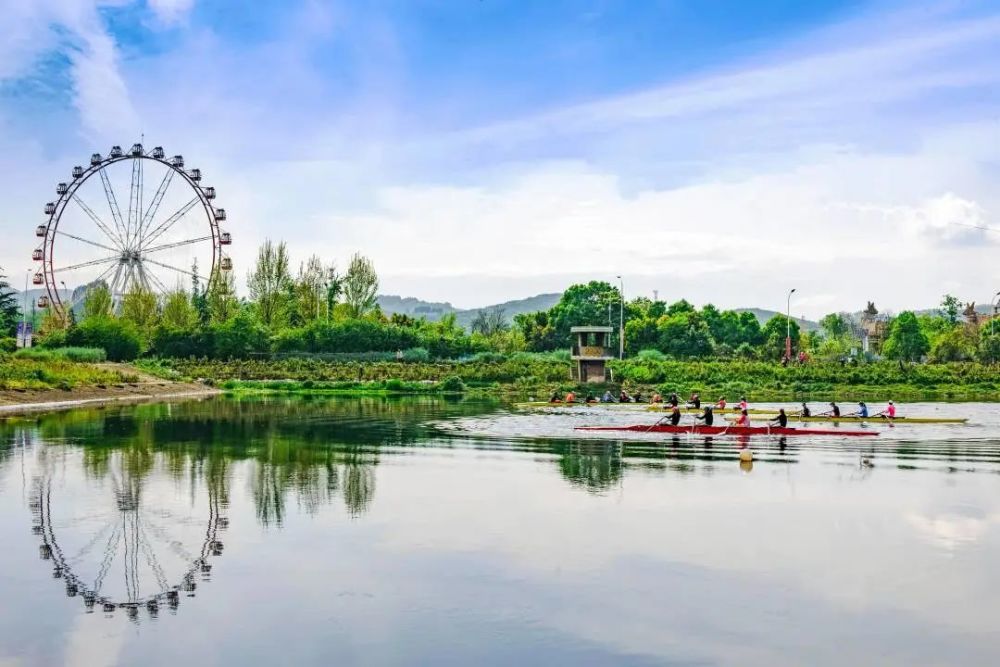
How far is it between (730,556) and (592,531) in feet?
10.6

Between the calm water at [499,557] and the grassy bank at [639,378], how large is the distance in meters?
38.0

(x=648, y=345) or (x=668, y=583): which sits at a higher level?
(x=648, y=345)

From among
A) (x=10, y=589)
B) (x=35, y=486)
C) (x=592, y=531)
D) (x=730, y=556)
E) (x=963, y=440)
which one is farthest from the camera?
(x=963, y=440)

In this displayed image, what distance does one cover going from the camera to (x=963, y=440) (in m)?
38.1

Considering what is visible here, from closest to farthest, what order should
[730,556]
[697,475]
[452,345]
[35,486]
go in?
[730,556]
[35,486]
[697,475]
[452,345]

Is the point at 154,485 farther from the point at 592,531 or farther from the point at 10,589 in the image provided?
the point at 592,531

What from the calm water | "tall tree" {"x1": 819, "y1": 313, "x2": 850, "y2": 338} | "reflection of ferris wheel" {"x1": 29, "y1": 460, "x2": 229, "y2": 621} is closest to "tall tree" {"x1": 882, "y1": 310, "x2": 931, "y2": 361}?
"tall tree" {"x1": 819, "y1": 313, "x2": 850, "y2": 338}

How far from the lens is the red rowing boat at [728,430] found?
40.7 metres

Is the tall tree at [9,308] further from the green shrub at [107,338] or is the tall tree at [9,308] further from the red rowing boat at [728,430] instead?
the red rowing boat at [728,430]

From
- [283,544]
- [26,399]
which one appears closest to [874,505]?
[283,544]

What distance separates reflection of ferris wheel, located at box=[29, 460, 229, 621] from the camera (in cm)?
1636

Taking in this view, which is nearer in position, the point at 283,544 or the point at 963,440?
the point at 283,544

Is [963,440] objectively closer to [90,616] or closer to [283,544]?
[283,544]

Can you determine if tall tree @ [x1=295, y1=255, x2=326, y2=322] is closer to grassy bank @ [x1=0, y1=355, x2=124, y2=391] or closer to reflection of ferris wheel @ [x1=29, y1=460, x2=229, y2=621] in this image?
grassy bank @ [x1=0, y1=355, x2=124, y2=391]
